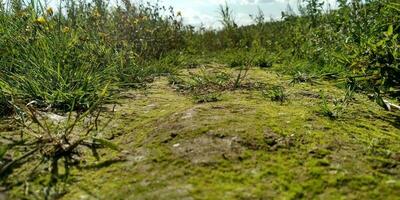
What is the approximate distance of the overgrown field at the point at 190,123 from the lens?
149 cm

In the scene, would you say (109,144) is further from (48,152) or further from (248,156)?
(248,156)

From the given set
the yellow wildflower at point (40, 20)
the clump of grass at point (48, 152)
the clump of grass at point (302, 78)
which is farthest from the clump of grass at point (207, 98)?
the yellow wildflower at point (40, 20)

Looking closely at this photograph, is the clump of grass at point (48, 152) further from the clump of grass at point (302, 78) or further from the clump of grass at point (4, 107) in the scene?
the clump of grass at point (302, 78)

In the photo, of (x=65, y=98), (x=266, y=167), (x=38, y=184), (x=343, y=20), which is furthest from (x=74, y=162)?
(x=343, y=20)

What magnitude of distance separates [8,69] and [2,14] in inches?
25.9

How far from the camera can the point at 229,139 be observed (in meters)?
1.78

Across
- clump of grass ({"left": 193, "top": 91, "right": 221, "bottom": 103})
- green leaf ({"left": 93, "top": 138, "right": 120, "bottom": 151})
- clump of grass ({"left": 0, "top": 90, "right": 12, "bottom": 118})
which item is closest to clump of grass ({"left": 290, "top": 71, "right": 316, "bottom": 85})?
clump of grass ({"left": 193, "top": 91, "right": 221, "bottom": 103})

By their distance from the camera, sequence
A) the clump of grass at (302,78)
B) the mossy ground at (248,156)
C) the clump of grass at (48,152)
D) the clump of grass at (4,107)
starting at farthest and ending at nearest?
the clump of grass at (302,78), the clump of grass at (4,107), the clump of grass at (48,152), the mossy ground at (248,156)

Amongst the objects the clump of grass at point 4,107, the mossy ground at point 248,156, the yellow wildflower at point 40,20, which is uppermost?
the yellow wildflower at point 40,20

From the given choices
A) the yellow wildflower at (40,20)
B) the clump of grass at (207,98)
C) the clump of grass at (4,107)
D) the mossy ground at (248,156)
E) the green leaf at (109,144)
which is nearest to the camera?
the mossy ground at (248,156)

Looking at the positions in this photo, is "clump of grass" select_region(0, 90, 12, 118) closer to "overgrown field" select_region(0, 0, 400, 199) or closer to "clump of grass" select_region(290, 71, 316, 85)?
"overgrown field" select_region(0, 0, 400, 199)

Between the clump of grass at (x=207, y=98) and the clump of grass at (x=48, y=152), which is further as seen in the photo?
the clump of grass at (x=207, y=98)

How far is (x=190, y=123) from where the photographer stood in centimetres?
200

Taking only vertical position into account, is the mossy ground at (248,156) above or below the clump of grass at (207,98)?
below
